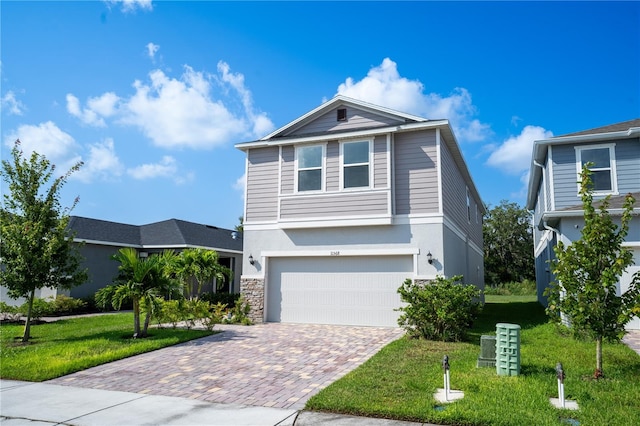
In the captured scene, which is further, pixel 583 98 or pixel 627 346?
pixel 583 98

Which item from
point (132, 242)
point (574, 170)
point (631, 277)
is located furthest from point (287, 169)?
point (132, 242)

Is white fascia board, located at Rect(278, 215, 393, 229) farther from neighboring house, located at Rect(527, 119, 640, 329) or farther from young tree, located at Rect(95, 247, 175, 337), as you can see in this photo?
neighboring house, located at Rect(527, 119, 640, 329)

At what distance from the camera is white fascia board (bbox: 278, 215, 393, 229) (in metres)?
13.1

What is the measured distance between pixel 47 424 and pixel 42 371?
3.00m

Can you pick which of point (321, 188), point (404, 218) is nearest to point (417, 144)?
point (404, 218)

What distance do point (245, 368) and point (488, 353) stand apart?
4.32 m

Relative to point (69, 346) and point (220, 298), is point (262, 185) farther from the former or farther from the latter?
point (69, 346)

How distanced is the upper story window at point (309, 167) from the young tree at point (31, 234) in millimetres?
6621

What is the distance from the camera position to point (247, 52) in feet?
41.3

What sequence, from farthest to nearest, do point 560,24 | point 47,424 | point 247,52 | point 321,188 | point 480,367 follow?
point 321,188 < point 247,52 < point 560,24 < point 480,367 < point 47,424

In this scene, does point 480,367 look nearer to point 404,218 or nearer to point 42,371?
point 404,218

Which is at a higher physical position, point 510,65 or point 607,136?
point 510,65

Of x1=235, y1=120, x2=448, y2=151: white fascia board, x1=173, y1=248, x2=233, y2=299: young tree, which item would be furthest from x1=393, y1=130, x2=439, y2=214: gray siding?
x1=173, y1=248, x2=233, y2=299: young tree

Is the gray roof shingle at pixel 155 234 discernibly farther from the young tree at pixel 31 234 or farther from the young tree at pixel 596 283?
the young tree at pixel 596 283
